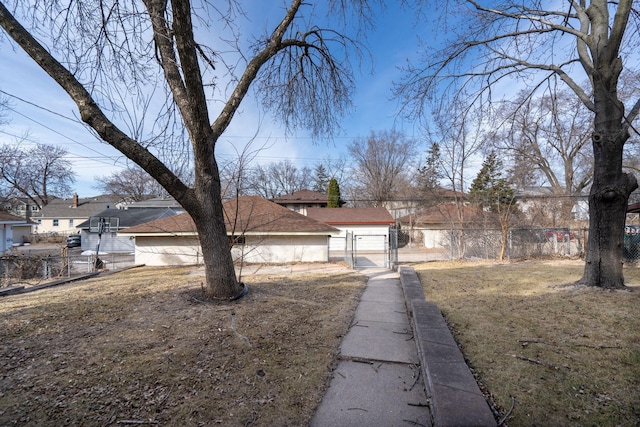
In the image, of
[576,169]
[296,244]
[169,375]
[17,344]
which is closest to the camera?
[169,375]

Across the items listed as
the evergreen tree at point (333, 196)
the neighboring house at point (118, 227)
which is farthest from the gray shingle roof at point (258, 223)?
the evergreen tree at point (333, 196)

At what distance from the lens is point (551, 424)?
2029 mm

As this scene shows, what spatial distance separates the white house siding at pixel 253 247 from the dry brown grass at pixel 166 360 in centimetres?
761

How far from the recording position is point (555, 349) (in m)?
3.16

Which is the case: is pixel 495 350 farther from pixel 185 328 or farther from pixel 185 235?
pixel 185 235

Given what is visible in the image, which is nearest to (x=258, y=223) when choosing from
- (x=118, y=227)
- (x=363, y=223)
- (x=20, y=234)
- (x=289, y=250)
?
(x=289, y=250)

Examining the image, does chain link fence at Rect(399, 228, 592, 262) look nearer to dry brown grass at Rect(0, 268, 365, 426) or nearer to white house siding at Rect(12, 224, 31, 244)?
dry brown grass at Rect(0, 268, 365, 426)

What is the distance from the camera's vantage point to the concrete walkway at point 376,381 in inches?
87.4

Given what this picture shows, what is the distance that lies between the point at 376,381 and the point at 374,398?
303 millimetres

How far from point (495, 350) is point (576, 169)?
2459cm

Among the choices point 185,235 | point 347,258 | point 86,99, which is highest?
point 86,99

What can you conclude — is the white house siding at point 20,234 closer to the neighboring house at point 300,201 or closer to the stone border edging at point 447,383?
the neighboring house at point 300,201

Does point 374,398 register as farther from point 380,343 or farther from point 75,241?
point 75,241

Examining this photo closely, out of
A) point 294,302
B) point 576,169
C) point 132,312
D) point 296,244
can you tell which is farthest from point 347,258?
point 576,169
